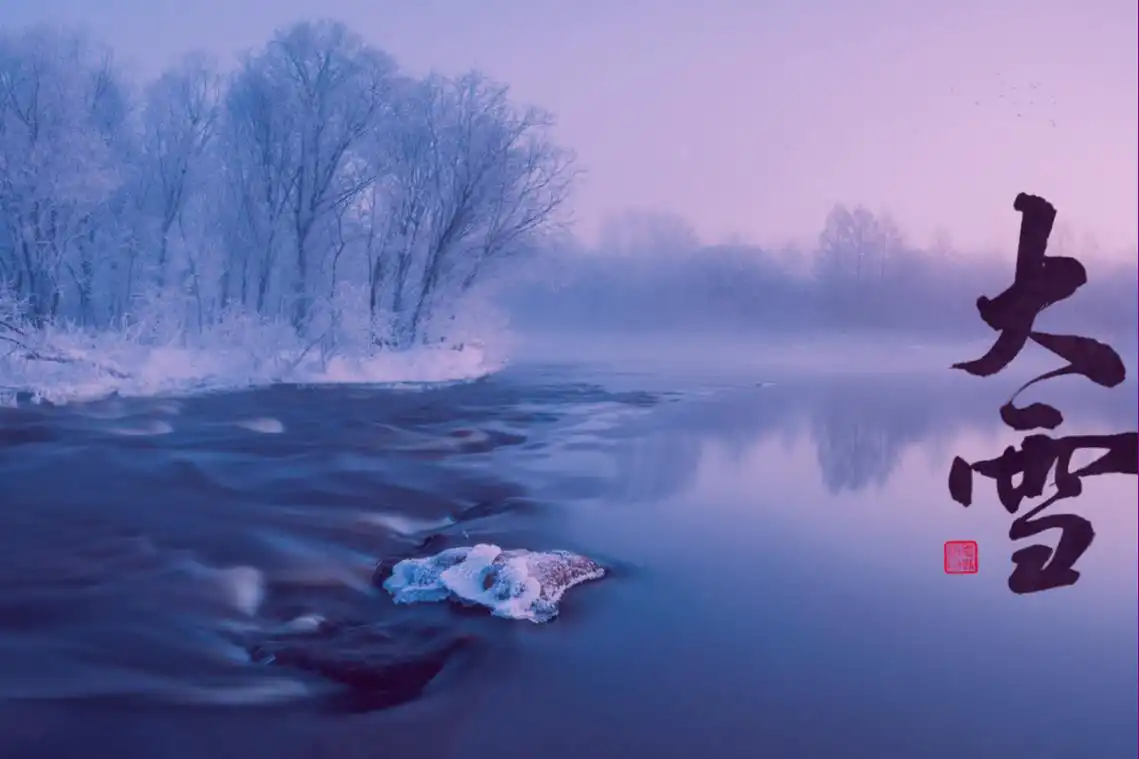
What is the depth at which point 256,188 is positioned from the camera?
7445mm

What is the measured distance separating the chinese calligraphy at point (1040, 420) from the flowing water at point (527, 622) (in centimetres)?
33

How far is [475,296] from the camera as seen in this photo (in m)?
11.9

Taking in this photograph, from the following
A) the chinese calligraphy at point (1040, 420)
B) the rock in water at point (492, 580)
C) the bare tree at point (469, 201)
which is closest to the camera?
the chinese calligraphy at point (1040, 420)

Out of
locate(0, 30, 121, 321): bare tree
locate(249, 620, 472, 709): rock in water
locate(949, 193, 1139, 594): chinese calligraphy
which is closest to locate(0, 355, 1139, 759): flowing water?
locate(249, 620, 472, 709): rock in water

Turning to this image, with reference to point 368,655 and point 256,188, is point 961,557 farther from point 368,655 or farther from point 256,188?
point 256,188

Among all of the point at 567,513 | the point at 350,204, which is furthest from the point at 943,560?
the point at 350,204

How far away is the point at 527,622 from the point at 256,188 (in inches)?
227

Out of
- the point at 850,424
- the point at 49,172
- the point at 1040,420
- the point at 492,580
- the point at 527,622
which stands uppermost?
the point at 49,172

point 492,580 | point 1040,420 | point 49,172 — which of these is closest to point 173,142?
point 49,172

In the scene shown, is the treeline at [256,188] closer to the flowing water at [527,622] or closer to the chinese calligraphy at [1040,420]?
the flowing water at [527,622]

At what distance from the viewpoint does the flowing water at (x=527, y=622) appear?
2.49 m

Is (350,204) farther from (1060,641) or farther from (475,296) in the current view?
(1060,641)

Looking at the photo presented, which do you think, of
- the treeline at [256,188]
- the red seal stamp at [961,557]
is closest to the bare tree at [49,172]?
the treeline at [256,188]

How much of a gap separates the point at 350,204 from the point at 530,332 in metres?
3.13
